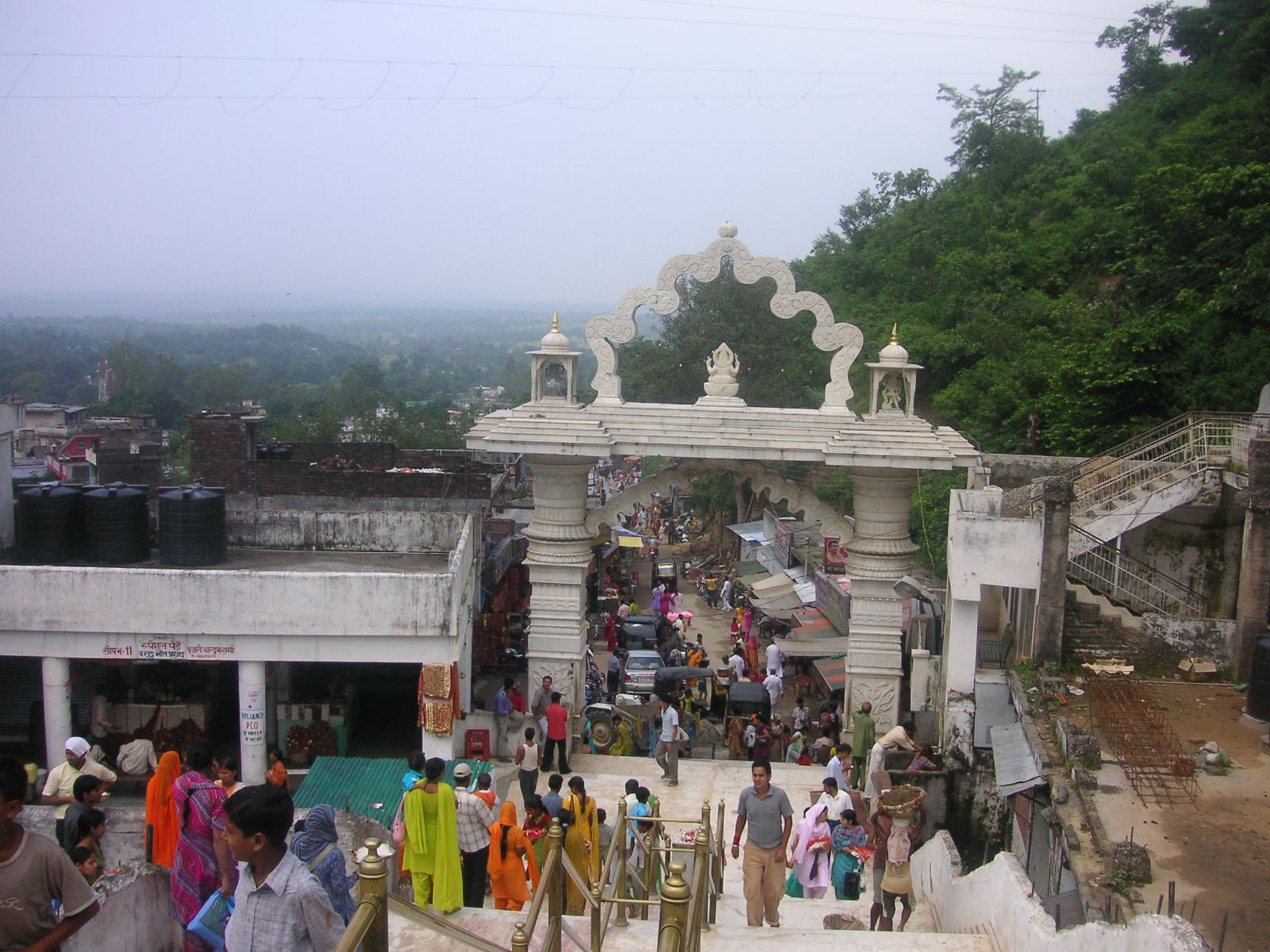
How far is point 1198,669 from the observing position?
44.5 ft

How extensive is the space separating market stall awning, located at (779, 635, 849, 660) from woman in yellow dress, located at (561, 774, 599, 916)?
35.4ft

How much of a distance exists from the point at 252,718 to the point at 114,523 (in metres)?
3.63

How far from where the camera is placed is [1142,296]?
2550cm

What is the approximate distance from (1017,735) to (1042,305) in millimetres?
20294

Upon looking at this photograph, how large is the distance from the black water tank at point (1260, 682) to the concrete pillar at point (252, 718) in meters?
10.9

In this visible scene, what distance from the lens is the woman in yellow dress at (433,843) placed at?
7.54 metres

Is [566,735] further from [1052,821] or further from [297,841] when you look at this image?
[297,841]

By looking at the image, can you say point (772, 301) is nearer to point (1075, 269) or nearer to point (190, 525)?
point (190, 525)

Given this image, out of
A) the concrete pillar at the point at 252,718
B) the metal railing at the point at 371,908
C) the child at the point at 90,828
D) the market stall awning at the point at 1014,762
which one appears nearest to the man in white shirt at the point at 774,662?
the market stall awning at the point at 1014,762

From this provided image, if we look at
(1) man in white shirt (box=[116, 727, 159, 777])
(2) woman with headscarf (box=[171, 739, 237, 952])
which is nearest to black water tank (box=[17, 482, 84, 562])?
(1) man in white shirt (box=[116, 727, 159, 777])

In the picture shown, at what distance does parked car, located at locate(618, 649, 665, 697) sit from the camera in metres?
18.5

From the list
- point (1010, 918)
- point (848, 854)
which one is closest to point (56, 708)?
point (848, 854)

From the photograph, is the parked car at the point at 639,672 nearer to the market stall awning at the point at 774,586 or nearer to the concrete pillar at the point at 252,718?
the market stall awning at the point at 774,586

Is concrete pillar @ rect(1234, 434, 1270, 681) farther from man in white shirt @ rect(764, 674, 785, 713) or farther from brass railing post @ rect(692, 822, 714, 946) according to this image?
brass railing post @ rect(692, 822, 714, 946)
